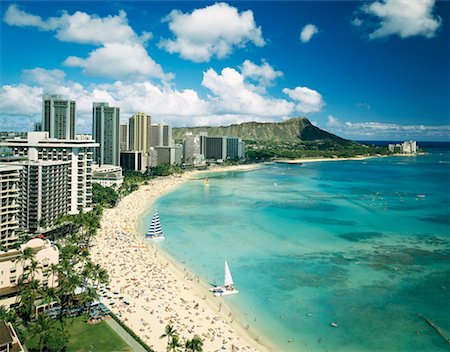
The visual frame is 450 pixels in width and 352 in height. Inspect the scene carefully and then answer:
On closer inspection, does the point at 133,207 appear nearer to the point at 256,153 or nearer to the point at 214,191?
the point at 214,191

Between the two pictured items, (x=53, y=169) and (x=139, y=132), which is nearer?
(x=53, y=169)

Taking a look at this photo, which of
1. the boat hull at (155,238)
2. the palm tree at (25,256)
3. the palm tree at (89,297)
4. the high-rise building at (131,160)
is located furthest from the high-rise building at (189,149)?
the palm tree at (89,297)

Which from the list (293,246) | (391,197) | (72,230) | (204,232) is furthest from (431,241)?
(72,230)

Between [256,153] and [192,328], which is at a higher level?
[256,153]

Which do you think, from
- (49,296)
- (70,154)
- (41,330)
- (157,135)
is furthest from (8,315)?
(157,135)

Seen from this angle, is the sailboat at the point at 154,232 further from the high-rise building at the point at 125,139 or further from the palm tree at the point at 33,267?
the high-rise building at the point at 125,139

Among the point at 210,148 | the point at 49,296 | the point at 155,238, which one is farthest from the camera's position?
the point at 210,148

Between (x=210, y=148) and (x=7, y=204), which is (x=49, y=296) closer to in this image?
(x=7, y=204)

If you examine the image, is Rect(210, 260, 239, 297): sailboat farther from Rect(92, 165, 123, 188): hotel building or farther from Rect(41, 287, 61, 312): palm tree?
Rect(92, 165, 123, 188): hotel building
